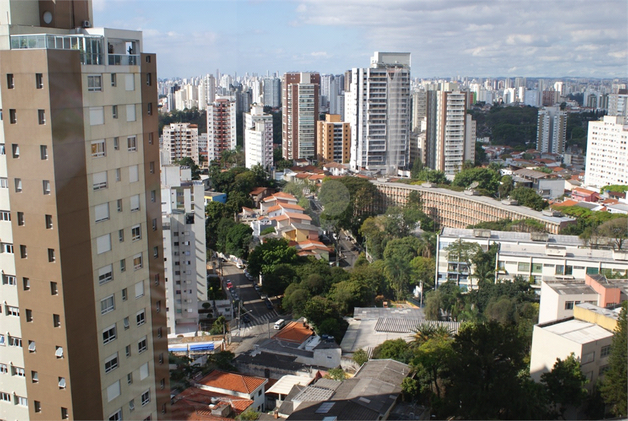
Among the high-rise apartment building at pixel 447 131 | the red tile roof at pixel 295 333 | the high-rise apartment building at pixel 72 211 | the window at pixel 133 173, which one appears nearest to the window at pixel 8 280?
the high-rise apartment building at pixel 72 211

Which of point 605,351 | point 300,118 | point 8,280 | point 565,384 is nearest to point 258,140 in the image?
point 300,118

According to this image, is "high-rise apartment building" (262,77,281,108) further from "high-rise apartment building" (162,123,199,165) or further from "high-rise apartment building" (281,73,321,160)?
"high-rise apartment building" (162,123,199,165)

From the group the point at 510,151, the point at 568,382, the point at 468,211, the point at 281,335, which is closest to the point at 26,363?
the point at 568,382

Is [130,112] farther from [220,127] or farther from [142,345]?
[220,127]

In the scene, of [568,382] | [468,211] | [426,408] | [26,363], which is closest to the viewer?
[26,363]

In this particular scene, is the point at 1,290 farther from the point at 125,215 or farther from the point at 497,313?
the point at 497,313

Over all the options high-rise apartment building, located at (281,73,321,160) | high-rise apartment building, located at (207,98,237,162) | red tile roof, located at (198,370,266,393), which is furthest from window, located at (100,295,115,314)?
high-rise apartment building, located at (207,98,237,162)
